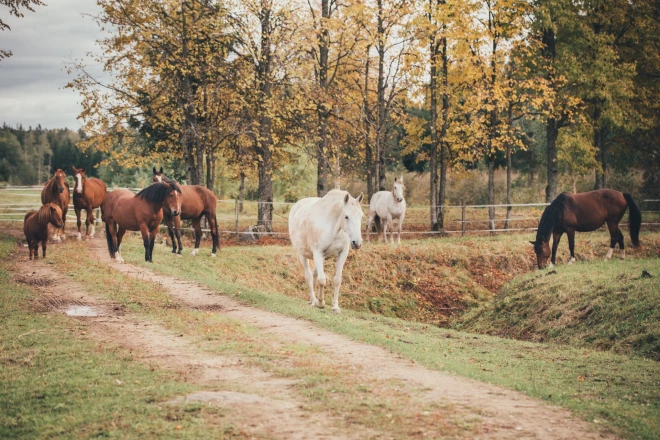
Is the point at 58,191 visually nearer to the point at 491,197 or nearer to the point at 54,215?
the point at 54,215

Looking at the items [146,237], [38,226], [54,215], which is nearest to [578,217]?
[146,237]

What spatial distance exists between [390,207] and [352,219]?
11761mm

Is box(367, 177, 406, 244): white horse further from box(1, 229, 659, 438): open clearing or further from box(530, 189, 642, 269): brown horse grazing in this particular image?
box(1, 229, 659, 438): open clearing

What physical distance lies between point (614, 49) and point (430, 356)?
83.3ft

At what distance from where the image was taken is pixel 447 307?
1886cm

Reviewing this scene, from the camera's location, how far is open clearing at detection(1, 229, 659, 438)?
5.58m

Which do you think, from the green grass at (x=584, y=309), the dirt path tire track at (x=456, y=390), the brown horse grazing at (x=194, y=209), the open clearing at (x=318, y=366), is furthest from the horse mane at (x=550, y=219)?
the dirt path tire track at (x=456, y=390)

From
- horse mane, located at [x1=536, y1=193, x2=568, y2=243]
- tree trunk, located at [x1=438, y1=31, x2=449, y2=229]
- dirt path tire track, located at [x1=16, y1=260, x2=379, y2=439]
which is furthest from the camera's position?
tree trunk, located at [x1=438, y1=31, x2=449, y2=229]

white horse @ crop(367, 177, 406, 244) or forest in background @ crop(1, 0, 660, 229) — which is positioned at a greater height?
forest in background @ crop(1, 0, 660, 229)

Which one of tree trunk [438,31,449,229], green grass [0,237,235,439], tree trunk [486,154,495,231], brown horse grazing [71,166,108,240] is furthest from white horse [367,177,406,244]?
green grass [0,237,235,439]

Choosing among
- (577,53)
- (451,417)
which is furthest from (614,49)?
(451,417)

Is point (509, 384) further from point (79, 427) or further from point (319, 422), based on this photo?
point (79, 427)

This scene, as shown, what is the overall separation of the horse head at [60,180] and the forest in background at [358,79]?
3.64m

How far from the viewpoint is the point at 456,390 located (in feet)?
22.1
